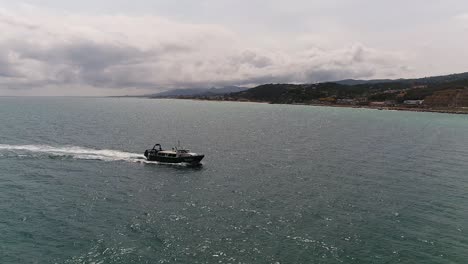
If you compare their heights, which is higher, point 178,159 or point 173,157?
point 173,157

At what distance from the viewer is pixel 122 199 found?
197ft

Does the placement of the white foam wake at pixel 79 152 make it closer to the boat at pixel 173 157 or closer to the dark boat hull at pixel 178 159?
the boat at pixel 173 157

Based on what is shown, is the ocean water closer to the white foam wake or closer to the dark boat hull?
the white foam wake

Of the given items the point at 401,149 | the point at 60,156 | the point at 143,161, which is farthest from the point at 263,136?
the point at 60,156

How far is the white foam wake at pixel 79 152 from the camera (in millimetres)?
92938

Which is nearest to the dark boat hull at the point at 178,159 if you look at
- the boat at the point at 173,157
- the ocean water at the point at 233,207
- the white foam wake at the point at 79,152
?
the boat at the point at 173,157

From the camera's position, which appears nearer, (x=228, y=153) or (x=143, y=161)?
(x=143, y=161)

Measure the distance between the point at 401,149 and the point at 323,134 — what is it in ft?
142

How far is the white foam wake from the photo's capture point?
92938 millimetres

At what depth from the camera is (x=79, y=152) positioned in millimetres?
98062

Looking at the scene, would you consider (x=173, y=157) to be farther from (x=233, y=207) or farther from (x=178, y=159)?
(x=233, y=207)

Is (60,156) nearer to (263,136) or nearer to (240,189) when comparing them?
(240,189)

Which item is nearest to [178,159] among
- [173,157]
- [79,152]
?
[173,157]

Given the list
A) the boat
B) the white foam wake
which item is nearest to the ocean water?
the white foam wake
